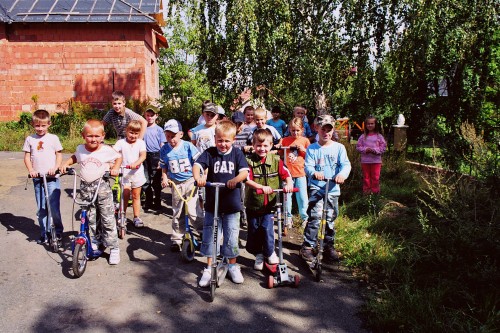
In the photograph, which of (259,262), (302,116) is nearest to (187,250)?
(259,262)

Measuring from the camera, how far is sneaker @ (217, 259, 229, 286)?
4.41m

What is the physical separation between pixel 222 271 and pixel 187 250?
2.35 ft

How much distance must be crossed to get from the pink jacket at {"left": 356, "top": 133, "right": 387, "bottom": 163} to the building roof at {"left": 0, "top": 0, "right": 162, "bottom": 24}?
1325 cm

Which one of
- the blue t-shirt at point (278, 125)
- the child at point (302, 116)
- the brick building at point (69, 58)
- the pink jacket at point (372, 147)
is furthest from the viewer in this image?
the brick building at point (69, 58)

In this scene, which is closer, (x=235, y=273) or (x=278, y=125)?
(x=235, y=273)

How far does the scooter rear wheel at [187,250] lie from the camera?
500cm

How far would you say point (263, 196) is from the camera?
181 inches

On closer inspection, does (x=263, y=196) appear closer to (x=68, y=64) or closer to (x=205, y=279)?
(x=205, y=279)

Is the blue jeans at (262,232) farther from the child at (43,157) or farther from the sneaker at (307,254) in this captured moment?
the child at (43,157)

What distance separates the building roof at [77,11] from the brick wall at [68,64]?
0.32 m

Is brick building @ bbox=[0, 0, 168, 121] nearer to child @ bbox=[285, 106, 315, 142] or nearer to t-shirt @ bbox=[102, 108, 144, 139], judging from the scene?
t-shirt @ bbox=[102, 108, 144, 139]

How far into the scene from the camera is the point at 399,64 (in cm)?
1100

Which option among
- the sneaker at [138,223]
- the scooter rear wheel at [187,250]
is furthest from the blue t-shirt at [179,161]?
the sneaker at [138,223]

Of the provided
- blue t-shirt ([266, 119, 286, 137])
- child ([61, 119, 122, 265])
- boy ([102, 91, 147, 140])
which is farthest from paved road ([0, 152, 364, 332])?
blue t-shirt ([266, 119, 286, 137])
